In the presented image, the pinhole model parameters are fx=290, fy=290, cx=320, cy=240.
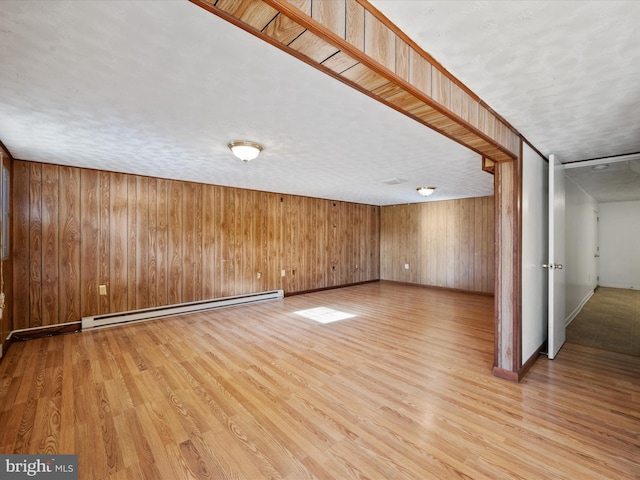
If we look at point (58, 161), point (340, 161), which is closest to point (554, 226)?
point (340, 161)

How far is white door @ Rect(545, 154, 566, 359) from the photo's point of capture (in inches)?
113

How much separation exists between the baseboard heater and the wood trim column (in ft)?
14.0

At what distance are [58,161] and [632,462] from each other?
19.4 feet

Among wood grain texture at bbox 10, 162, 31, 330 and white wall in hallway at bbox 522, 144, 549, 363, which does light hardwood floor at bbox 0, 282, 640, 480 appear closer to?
white wall in hallway at bbox 522, 144, 549, 363

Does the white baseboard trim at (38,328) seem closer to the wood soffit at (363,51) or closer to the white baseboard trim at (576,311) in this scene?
the wood soffit at (363,51)

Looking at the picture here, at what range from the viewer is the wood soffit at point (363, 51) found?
0.93 meters

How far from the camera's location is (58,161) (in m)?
3.68

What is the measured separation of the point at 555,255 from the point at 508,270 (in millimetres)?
758

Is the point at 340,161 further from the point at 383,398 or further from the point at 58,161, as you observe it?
the point at 58,161

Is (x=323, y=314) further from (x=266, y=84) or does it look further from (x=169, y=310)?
(x=266, y=84)

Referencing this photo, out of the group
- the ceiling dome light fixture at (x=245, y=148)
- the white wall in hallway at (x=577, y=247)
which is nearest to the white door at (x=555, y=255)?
the white wall in hallway at (x=577, y=247)

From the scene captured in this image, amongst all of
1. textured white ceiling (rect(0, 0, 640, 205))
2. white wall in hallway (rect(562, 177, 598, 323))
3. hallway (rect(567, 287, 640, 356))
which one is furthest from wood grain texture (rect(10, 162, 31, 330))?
hallway (rect(567, 287, 640, 356))

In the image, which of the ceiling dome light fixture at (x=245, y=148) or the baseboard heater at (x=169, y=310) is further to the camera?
the baseboard heater at (x=169, y=310)

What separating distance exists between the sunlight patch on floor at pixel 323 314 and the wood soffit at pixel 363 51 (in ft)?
11.0
